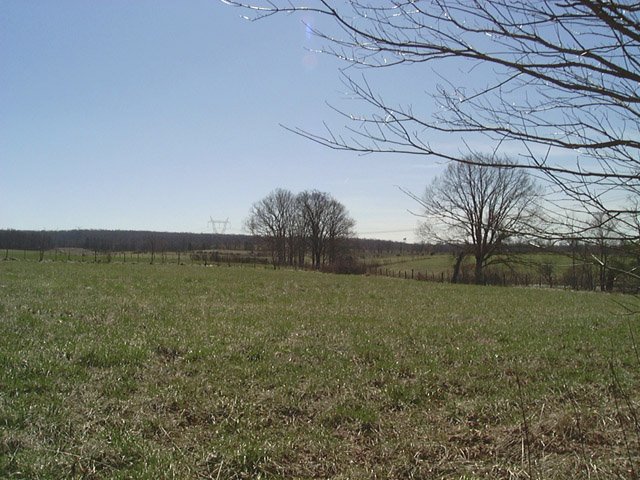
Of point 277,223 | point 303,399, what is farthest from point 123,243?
point 303,399

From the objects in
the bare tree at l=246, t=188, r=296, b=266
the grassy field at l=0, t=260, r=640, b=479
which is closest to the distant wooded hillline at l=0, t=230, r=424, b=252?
the bare tree at l=246, t=188, r=296, b=266

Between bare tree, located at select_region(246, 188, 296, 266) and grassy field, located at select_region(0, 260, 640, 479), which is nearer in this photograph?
grassy field, located at select_region(0, 260, 640, 479)

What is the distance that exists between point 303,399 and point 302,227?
8006cm

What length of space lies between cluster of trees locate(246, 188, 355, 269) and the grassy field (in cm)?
7041

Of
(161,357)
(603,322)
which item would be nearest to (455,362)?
(161,357)

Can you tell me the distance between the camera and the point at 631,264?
2.48 metres

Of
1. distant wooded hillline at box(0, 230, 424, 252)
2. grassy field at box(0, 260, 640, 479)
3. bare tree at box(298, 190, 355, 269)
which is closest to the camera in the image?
grassy field at box(0, 260, 640, 479)

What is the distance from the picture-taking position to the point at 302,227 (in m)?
85.6

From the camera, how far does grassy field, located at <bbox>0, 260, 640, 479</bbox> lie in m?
3.98

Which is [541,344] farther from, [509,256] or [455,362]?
[509,256]

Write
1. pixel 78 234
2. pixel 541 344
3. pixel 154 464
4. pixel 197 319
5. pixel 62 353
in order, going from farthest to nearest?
pixel 78 234 → pixel 197 319 → pixel 541 344 → pixel 62 353 → pixel 154 464

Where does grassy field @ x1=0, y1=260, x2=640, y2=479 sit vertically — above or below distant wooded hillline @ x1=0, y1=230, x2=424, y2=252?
below

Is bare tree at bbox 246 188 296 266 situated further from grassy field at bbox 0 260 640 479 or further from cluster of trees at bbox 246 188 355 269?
grassy field at bbox 0 260 640 479

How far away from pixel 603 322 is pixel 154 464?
527 inches
